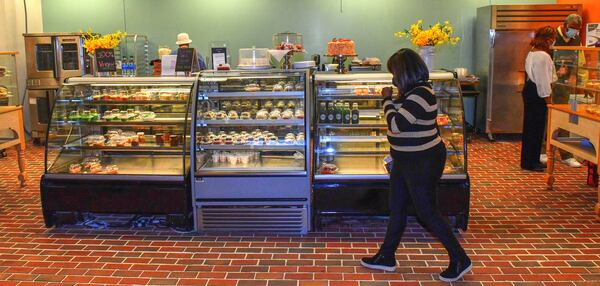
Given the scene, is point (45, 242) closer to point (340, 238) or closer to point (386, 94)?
point (340, 238)

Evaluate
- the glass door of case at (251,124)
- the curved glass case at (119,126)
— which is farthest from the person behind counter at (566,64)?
the curved glass case at (119,126)

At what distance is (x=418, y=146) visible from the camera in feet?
13.4

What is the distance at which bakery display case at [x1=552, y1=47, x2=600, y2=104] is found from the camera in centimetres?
694

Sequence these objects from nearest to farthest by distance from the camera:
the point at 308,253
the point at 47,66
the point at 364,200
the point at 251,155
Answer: the point at 308,253 < the point at 364,200 < the point at 251,155 < the point at 47,66

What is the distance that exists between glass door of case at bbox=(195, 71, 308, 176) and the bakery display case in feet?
11.5

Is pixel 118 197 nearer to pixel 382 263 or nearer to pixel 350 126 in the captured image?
pixel 350 126

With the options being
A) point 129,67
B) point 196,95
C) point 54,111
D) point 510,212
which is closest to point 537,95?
point 510,212

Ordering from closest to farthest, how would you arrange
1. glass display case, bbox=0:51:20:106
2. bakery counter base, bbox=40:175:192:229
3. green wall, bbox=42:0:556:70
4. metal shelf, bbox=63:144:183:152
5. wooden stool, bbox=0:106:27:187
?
bakery counter base, bbox=40:175:192:229 < metal shelf, bbox=63:144:183:152 < wooden stool, bbox=0:106:27:187 < glass display case, bbox=0:51:20:106 < green wall, bbox=42:0:556:70

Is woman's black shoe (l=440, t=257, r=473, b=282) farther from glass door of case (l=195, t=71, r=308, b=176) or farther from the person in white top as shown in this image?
the person in white top

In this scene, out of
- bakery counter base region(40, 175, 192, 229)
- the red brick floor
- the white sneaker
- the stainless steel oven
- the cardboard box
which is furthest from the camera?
the stainless steel oven

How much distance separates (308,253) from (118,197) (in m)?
1.93

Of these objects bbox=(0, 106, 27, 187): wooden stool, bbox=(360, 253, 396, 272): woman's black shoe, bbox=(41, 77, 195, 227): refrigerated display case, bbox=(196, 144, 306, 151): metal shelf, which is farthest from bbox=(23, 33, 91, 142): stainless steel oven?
bbox=(360, 253, 396, 272): woman's black shoe

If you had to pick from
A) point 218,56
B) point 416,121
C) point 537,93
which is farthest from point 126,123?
point 537,93

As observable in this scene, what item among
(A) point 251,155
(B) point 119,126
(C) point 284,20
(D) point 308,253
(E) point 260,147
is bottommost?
(D) point 308,253
